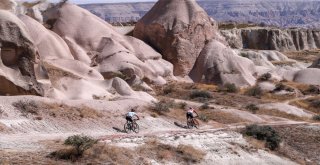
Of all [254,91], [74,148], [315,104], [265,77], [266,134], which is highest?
[74,148]

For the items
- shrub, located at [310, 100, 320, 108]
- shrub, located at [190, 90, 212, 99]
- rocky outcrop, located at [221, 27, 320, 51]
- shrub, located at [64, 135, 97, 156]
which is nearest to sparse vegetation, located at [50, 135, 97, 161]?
shrub, located at [64, 135, 97, 156]

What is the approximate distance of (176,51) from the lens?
53.8m

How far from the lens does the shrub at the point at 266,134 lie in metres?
30.5

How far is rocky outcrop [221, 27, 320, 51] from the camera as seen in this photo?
12162 cm

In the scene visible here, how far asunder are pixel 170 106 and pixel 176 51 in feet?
64.7

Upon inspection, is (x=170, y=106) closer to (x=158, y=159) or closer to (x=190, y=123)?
(x=190, y=123)

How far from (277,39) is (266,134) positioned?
98916 millimetres

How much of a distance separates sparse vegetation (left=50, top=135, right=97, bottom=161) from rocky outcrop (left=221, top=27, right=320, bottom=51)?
89566 mm

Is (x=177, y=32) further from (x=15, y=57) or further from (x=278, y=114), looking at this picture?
(x=15, y=57)

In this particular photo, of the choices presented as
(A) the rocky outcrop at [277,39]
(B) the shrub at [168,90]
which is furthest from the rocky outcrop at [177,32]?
(A) the rocky outcrop at [277,39]

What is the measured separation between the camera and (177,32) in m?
54.1

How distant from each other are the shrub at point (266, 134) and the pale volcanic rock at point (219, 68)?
2142 cm

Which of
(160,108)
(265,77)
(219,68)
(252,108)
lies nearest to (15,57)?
(160,108)

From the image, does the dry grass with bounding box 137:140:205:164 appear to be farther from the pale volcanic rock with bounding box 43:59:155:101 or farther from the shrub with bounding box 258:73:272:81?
the shrub with bounding box 258:73:272:81
